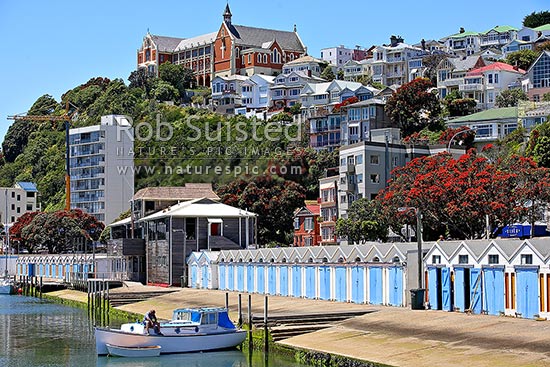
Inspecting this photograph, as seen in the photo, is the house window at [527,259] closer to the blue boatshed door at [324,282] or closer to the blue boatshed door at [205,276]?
the blue boatshed door at [324,282]

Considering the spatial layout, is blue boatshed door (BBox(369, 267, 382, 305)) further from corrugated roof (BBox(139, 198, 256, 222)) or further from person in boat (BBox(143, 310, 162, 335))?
corrugated roof (BBox(139, 198, 256, 222))

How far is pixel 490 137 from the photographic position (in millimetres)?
118188

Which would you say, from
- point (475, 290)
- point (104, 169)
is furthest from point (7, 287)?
point (475, 290)

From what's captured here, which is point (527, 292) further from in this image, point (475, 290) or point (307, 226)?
point (307, 226)

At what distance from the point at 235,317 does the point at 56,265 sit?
229 ft

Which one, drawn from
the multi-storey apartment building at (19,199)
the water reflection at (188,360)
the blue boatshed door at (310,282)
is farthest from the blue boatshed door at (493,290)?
the multi-storey apartment building at (19,199)

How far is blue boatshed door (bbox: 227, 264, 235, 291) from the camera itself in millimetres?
68625

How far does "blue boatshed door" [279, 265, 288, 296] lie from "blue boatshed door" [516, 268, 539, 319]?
22772 mm

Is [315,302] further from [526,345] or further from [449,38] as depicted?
[449,38]

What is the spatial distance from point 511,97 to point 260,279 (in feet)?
260

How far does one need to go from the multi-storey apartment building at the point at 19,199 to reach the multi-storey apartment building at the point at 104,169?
12.1 meters

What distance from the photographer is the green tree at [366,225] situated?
85.4 m

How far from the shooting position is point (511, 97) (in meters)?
133

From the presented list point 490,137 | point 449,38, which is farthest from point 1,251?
Result: point 449,38
